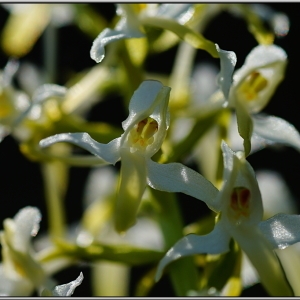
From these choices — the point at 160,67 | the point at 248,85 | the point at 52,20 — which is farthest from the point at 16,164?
the point at 248,85

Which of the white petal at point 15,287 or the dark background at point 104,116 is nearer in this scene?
the white petal at point 15,287

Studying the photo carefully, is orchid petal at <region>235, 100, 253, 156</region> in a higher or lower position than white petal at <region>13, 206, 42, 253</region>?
higher

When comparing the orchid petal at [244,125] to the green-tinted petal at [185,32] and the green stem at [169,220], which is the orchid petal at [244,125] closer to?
the green-tinted petal at [185,32]

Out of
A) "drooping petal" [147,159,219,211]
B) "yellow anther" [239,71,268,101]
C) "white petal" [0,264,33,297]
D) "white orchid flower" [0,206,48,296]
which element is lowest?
"white petal" [0,264,33,297]

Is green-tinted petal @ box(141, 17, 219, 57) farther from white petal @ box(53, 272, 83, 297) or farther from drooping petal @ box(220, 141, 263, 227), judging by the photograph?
white petal @ box(53, 272, 83, 297)

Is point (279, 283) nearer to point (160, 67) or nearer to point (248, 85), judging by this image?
point (248, 85)

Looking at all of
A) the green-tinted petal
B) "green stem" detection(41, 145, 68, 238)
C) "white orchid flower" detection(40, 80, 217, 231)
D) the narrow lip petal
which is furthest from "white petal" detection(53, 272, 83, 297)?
"green stem" detection(41, 145, 68, 238)

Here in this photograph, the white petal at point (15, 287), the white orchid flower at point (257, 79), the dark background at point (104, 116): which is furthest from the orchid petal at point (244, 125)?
the dark background at point (104, 116)
